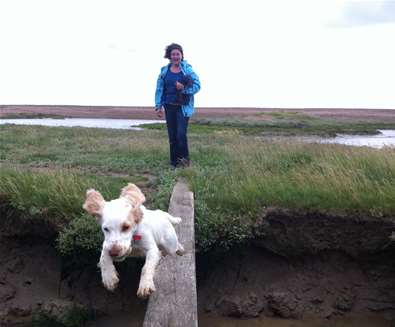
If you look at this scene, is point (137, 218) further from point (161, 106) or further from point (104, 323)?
point (161, 106)

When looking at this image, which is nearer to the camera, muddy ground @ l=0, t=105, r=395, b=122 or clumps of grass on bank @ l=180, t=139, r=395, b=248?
clumps of grass on bank @ l=180, t=139, r=395, b=248

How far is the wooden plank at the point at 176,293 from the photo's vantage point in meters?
4.38

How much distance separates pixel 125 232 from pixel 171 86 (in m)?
7.20

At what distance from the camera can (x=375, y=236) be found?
7.59 meters

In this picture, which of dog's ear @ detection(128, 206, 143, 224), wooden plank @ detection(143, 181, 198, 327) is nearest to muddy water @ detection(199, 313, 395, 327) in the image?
Answer: wooden plank @ detection(143, 181, 198, 327)

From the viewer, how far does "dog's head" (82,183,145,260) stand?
3.86m

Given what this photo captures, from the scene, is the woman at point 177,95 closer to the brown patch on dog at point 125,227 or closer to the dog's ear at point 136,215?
the dog's ear at point 136,215

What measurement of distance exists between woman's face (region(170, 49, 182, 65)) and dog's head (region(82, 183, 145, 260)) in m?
6.64

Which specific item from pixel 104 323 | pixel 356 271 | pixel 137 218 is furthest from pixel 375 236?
pixel 137 218

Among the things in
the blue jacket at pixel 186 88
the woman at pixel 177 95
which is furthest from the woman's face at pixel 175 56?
the blue jacket at pixel 186 88

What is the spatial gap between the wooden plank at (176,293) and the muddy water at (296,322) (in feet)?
6.60

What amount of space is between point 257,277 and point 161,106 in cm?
468

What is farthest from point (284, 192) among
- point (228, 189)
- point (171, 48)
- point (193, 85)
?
point (171, 48)

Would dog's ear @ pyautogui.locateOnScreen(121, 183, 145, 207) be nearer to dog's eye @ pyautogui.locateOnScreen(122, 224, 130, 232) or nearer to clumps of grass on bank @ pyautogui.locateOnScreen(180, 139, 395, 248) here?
dog's eye @ pyautogui.locateOnScreen(122, 224, 130, 232)
